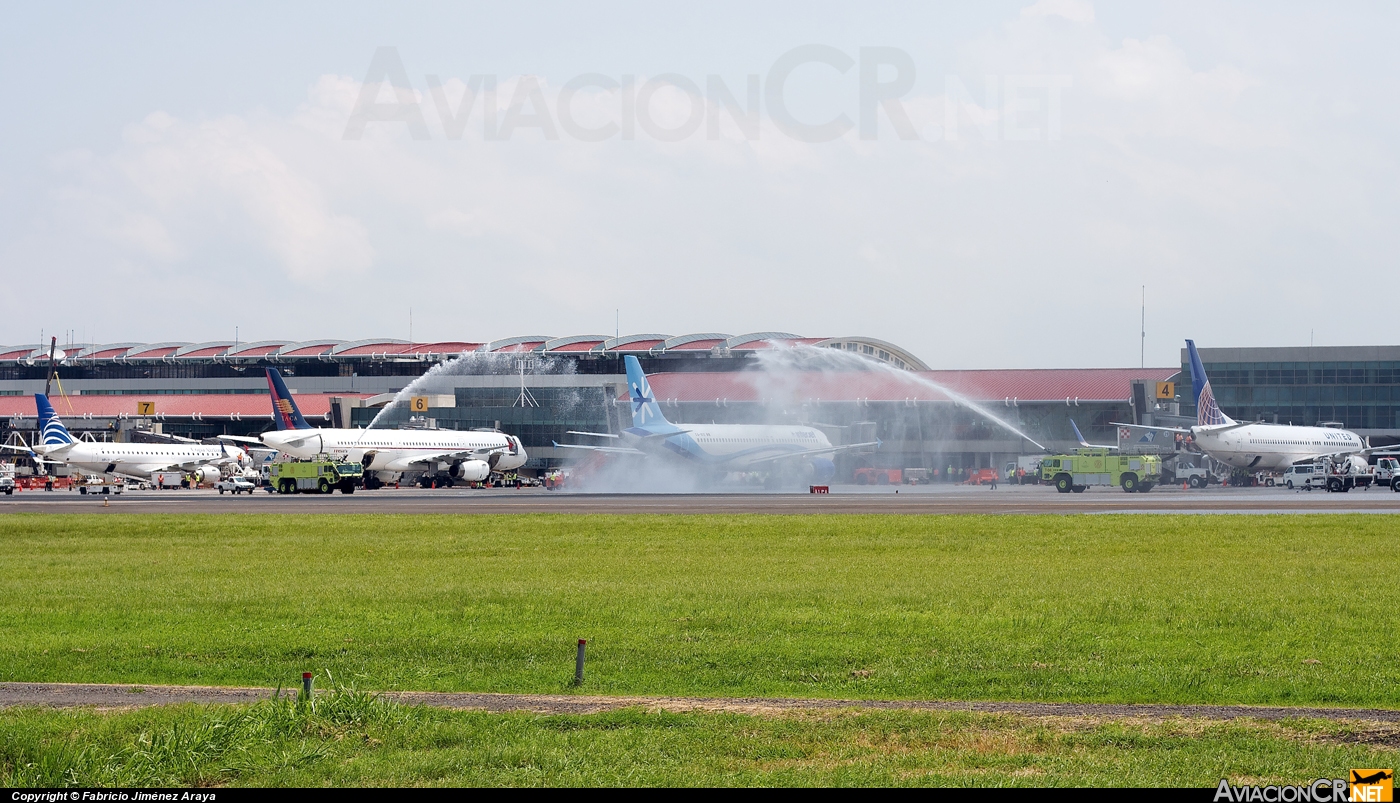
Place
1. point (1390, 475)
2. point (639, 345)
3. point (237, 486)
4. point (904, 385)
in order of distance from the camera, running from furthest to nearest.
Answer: point (639, 345)
point (904, 385)
point (237, 486)
point (1390, 475)

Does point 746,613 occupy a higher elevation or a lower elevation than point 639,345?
lower

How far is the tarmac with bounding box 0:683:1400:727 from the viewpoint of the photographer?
15.1 meters

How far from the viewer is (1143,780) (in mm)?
11656

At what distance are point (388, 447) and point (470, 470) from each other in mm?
6798

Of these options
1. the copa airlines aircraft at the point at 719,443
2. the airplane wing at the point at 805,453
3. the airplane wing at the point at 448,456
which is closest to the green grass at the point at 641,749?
the copa airlines aircraft at the point at 719,443

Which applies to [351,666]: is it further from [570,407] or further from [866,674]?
[570,407]

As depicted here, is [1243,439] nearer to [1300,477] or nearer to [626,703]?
[1300,477]

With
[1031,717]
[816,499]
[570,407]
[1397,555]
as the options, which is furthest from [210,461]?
[1031,717]

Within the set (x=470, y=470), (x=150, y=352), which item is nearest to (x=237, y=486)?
A: (x=470, y=470)

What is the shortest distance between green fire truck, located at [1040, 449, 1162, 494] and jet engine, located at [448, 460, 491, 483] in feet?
150

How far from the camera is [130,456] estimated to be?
105188 mm

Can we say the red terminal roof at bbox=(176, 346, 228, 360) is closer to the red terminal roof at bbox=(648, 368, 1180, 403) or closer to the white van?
the red terminal roof at bbox=(648, 368, 1180, 403)

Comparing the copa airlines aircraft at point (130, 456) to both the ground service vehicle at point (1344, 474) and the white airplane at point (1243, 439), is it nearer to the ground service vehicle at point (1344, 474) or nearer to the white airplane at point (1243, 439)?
the white airplane at point (1243, 439)

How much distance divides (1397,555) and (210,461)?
9670 cm
